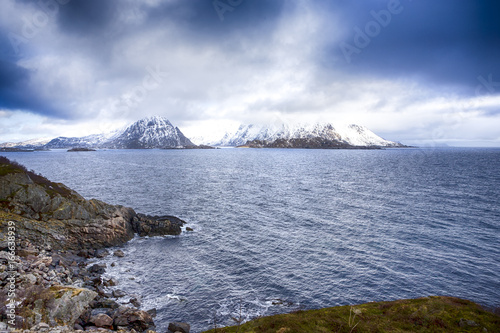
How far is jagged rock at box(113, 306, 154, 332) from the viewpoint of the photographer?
21406mm

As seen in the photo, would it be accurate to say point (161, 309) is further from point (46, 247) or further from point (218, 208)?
point (218, 208)

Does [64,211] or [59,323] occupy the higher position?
[64,211]

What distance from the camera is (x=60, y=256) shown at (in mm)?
33062

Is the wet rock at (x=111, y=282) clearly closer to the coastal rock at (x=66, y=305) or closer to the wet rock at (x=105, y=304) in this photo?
the wet rock at (x=105, y=304)

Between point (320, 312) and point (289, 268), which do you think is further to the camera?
point (289, 268)

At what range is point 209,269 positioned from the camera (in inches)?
1332

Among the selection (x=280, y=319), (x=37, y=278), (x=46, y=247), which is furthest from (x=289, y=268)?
(x=46, y=247)

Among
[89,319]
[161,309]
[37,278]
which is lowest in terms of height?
[161,309]

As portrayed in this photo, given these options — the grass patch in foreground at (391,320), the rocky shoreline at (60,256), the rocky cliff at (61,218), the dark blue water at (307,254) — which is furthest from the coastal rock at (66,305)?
the rocky cliff at (61,218)

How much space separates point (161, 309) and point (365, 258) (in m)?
27.1

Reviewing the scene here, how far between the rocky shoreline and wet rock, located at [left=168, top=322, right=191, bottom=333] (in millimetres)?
80

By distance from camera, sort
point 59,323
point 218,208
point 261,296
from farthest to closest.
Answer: point 218,208, point 261,296, point 59,323

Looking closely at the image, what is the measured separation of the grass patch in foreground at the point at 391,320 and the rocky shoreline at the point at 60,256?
29.6 feet

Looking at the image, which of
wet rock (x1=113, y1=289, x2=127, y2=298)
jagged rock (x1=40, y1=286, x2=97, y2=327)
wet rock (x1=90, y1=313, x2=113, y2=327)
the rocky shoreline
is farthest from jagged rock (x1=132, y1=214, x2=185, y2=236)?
wet rock (x1=90, y1=313, x2=113, y2=327)
